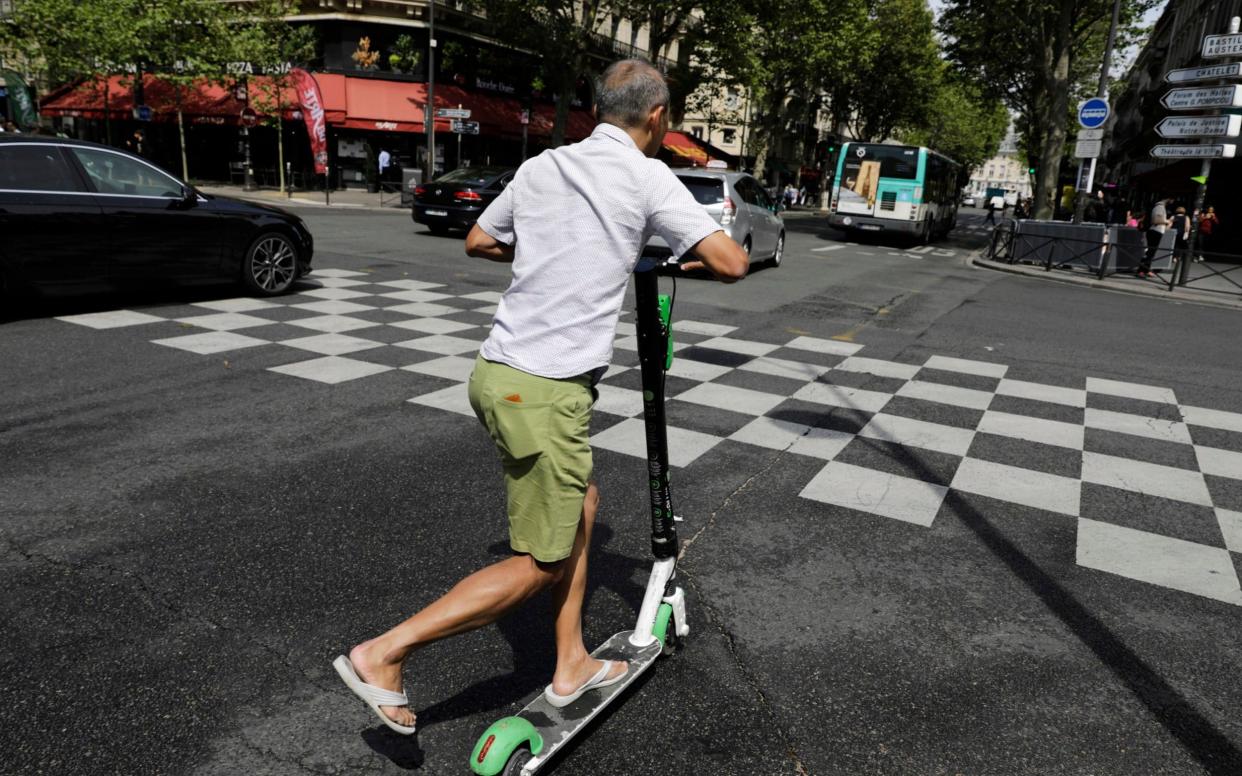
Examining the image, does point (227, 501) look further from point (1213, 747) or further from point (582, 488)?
point (1213, 747)

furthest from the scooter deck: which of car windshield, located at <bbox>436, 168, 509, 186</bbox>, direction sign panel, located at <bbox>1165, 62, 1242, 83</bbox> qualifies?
direction sign panel, located at <bbox>1165, 62, 1242, 83</bbox>

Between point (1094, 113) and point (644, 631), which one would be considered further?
point (1094, 113)

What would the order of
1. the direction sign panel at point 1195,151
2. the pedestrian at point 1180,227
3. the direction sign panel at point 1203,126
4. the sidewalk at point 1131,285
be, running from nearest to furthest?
the sidewalk at point 1131,285, the direction sign panel at point 1203,126, the direction sign panel at point 1195,151, the pedestrian at point 1180,227

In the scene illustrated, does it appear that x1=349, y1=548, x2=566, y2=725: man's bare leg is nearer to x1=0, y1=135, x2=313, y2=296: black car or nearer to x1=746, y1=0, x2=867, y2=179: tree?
x1=0, y1=135, x2=313, y2=296: black car

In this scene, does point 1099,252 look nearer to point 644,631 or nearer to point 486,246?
point 644,631

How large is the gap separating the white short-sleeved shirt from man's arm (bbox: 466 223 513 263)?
20 cm

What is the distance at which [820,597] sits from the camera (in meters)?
3.12

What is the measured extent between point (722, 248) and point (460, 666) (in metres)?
1.49

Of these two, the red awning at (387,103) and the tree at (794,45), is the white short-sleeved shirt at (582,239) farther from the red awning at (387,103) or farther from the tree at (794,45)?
the tree at (794,45)

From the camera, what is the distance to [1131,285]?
15547 mm

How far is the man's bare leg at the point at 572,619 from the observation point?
7.19 ft

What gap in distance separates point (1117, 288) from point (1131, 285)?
50cm

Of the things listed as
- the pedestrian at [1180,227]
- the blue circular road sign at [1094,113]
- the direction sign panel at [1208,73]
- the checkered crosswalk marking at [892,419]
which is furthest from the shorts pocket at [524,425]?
the pedestrian at [1180,227]

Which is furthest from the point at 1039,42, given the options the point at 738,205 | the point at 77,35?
the point at 77,35
